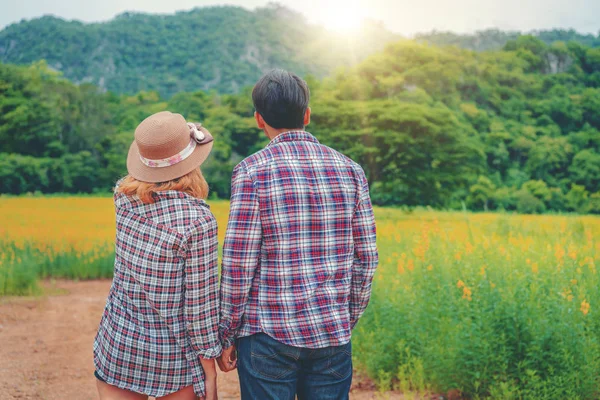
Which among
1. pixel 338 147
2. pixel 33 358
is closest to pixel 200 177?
pixel 33 358

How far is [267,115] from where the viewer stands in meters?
1.80

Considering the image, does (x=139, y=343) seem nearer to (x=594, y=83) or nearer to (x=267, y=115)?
(x=267, y=115)

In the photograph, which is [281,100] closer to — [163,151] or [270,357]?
[163,151]

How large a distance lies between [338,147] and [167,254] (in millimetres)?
16930

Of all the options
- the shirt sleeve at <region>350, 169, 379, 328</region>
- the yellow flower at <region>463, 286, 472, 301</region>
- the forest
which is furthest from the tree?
the shirt sleeve at <region>350, 169, 379, 328</region>

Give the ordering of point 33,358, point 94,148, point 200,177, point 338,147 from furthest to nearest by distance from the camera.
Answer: point 338,147 < point 94,148 < point 33,358 < point 200,177

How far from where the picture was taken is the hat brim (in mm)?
1826

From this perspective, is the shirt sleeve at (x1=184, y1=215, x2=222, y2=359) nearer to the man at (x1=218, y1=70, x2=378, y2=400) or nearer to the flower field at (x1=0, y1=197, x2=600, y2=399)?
the man at (x1=218, y1=70, x2=378, y2=400)

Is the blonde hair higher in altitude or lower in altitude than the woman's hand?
higher

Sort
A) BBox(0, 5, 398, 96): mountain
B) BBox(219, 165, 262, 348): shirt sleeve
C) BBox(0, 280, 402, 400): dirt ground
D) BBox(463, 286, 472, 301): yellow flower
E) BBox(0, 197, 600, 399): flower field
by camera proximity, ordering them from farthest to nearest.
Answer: BBox(0, 5, 398, 96): mountain < BBox(0, 280, 402, 400): dirt ground < BBox(463, 286, 472, 301): yellow flower < BBox(0, 197, 600, 399): flower field < BBox(219, 165, 262, 348): shirt sleeve

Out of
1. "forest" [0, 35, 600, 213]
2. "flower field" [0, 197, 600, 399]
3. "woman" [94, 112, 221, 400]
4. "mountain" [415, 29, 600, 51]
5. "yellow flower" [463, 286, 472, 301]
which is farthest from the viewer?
"mountain" [415, 29, 600, 51]

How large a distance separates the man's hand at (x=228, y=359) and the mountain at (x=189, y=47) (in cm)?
1642

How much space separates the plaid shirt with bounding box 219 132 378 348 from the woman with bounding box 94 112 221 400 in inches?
4.0

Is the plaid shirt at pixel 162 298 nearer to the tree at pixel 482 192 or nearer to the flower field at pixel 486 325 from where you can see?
the flower field at pixel 486 325
